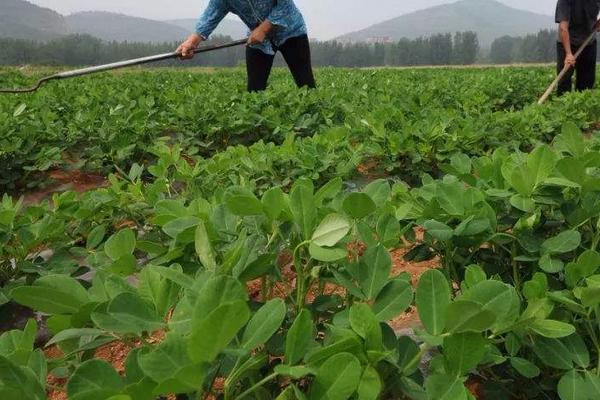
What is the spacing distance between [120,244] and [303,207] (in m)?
0.36

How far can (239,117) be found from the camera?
158 inches

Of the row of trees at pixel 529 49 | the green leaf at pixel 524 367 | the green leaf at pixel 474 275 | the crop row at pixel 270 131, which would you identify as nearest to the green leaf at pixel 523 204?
the green leaf at pixel 474 275

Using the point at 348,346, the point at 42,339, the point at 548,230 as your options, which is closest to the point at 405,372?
Result: the point at 348,346

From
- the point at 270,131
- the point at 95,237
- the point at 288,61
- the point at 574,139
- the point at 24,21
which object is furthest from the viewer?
the point at 24,21

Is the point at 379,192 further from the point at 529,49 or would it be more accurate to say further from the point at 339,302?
the point at 529,49

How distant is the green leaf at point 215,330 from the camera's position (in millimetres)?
578

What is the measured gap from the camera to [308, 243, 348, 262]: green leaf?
0.86 meters

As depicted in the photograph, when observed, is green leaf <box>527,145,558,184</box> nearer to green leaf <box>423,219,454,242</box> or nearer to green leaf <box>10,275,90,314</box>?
green leaf <box>423,219,454,242</box>

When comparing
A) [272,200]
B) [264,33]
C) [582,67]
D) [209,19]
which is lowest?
[272,200]

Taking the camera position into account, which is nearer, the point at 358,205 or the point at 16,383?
the point at 16,383

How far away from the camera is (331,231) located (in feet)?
2.99

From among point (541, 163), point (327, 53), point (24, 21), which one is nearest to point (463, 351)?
point (541, 163)

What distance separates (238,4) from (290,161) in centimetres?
318

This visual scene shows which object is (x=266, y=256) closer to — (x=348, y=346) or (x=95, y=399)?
(x=348, y=346)
